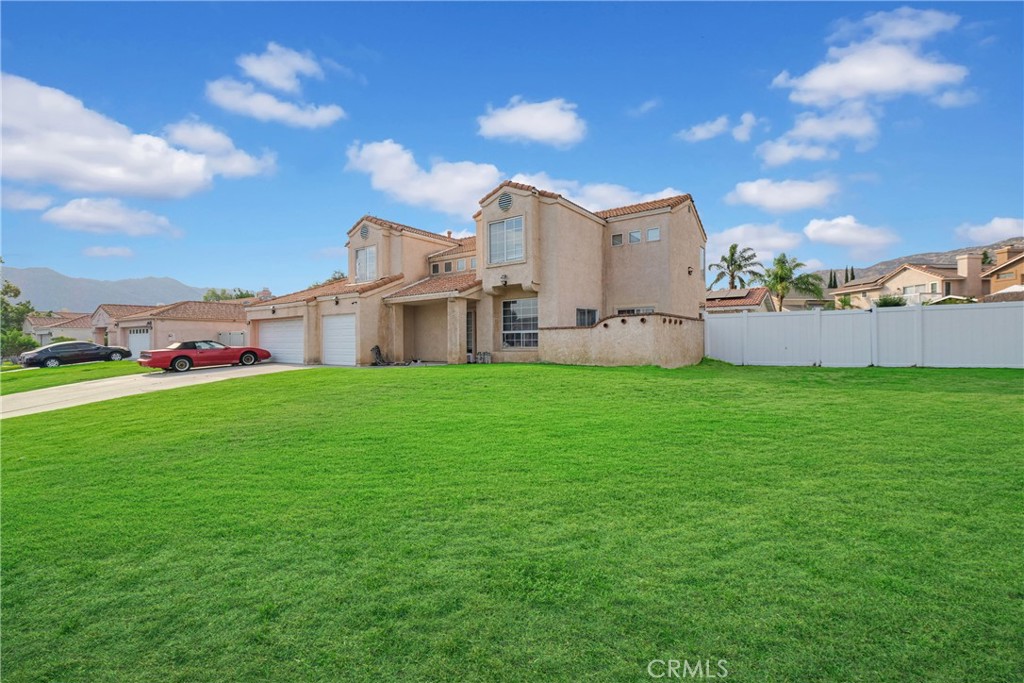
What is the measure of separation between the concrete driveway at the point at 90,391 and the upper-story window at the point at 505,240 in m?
10.8

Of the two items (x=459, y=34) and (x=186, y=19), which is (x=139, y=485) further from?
(x=459, y=34)

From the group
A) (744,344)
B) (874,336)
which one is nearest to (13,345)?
→ (744,344)

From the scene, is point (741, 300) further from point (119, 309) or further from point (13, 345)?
point (13, 345)

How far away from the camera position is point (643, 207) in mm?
21719

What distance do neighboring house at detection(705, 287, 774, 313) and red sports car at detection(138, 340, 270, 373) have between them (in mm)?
29971

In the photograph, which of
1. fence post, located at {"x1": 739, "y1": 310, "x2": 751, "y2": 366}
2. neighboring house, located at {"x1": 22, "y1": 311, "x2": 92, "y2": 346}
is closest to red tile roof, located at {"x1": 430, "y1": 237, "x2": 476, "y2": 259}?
fence post, located at {"x1": 739, "y1": 310, "x2": 751, "y2": 366}

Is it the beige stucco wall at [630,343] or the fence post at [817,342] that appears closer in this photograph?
the beige stucco wall at [630,343]

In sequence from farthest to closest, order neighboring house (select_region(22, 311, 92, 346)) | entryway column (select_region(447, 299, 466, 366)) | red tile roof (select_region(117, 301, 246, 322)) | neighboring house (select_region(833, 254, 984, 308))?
neighboring house (select_region(22, 311, 92, 346)) → neighboring house (select_region(833, 254, 984, 308)) → red tile roof (select_region(117, 301, 246, 322)) → entryway column (select_region(447, 299, 466, 366))

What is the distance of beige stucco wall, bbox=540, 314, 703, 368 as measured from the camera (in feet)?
52.9

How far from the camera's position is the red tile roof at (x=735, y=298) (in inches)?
1512

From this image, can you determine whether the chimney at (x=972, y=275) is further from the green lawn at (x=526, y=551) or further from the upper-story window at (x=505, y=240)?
the green lawn at (x=526, y=551)

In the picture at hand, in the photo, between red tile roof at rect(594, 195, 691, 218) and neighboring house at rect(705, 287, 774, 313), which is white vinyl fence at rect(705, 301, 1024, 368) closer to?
red tile roof at rect(594, 195, 691, 218)

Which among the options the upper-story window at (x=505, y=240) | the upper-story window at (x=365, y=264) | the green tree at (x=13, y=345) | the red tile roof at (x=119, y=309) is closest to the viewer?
the upper-story window at (x=505, y=240)

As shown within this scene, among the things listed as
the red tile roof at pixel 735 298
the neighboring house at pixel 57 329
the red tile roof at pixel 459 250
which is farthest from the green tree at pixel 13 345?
the red tile roof at pixel 735 298
